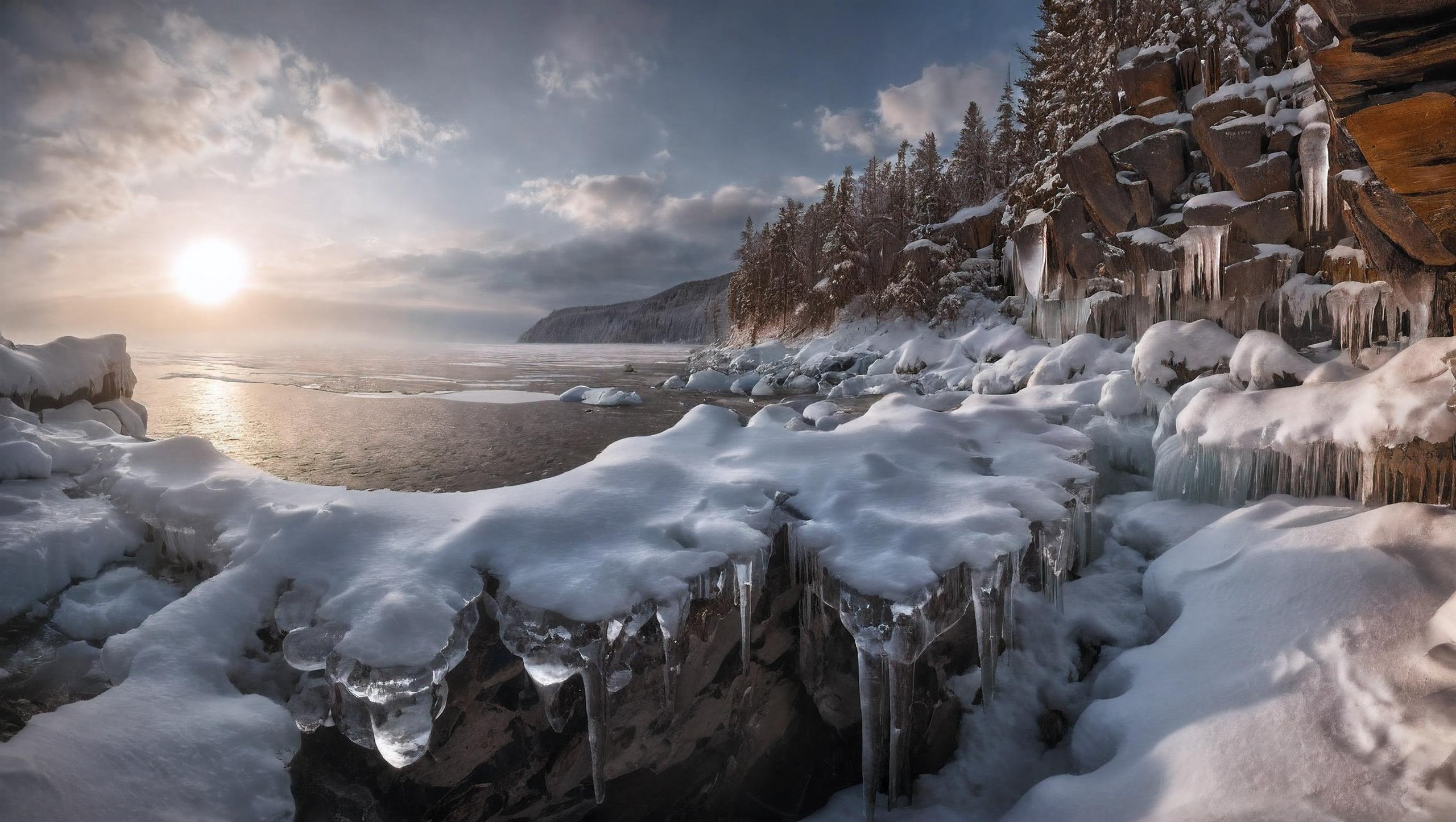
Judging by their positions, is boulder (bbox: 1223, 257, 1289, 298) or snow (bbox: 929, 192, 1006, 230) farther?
snow (bbox: 929, 192, 1006, 230)

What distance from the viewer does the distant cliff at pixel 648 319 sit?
437ft

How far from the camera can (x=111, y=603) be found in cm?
378

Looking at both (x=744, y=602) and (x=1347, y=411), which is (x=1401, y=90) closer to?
(x=1347, y=411)

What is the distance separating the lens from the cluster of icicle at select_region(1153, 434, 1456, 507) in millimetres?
4844

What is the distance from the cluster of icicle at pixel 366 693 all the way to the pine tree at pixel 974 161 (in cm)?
4004

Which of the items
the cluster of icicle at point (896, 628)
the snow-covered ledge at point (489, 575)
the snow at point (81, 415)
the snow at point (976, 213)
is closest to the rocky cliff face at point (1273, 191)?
the snow-covered ledge at point (489, 575)

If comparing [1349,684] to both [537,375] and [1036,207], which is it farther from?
[537,375]

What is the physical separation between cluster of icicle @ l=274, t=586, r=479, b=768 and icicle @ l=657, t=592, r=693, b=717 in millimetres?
1237

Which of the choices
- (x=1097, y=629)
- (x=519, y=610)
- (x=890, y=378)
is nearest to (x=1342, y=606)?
(x=1097, y=629)

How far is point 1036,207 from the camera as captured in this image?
1944 centimetres

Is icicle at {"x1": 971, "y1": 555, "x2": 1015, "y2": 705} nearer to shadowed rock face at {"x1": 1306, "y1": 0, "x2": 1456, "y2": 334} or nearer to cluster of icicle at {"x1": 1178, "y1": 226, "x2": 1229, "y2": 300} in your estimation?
shadowed rock face at {"x1": 1306, "y1": 0, "x2": 1456, "y2": 334}

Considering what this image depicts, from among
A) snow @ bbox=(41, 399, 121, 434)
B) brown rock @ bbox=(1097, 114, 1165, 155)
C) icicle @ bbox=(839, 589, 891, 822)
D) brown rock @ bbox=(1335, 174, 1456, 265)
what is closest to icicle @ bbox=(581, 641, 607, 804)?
icicle @ bbox=(839, 589, 891, 822)

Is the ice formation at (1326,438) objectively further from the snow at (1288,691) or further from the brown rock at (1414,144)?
the brown rock at (1414,144)

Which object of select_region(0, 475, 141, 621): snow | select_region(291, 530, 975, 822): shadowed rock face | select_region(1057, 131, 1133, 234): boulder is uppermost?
select_region(1057, 131, 1133, 234): boulder
